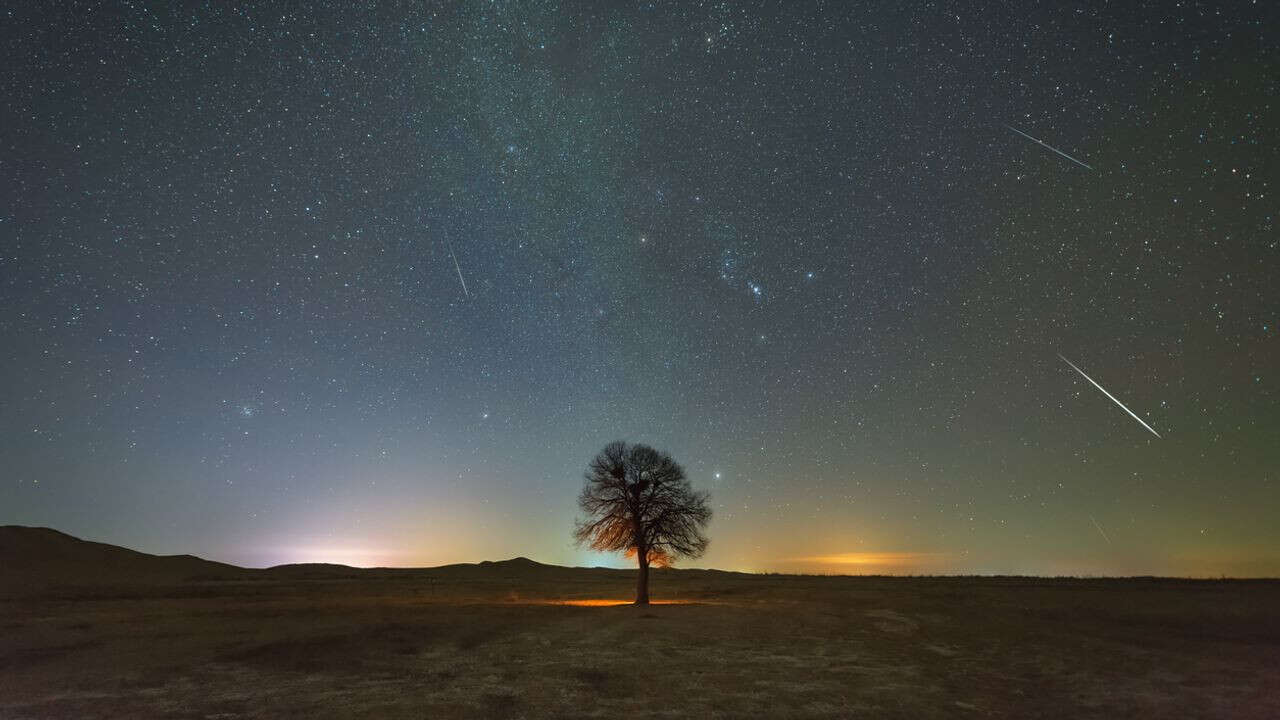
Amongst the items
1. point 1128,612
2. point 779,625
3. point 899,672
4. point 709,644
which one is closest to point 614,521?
point 779,625

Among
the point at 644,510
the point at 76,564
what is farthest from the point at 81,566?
the point at 644,510

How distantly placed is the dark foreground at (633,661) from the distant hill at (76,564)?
105 ft

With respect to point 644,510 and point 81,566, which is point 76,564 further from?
point 644,510

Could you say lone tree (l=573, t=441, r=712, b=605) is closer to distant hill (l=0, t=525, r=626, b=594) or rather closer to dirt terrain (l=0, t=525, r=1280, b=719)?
dirt terrain (l=0, t=525, r=1280, b=719)

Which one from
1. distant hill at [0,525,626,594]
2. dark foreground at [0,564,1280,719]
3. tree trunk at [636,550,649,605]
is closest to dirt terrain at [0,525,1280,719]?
dark foreground at [0,564,1280,719]

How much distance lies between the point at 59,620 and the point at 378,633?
14545mm

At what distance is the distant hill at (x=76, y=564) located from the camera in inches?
2254

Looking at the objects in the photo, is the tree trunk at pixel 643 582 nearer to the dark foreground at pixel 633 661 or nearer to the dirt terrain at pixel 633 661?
the dark foreground at pixel 633 661

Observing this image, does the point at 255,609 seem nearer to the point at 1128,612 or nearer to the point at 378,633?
the point at 378,633

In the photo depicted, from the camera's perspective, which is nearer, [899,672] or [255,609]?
[899,672]

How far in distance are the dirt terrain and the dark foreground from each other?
0.10 metres

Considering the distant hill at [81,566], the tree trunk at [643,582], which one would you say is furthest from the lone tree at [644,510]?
the distant hill at [81,566]

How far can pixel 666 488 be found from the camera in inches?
1581

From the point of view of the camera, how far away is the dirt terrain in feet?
48.9
